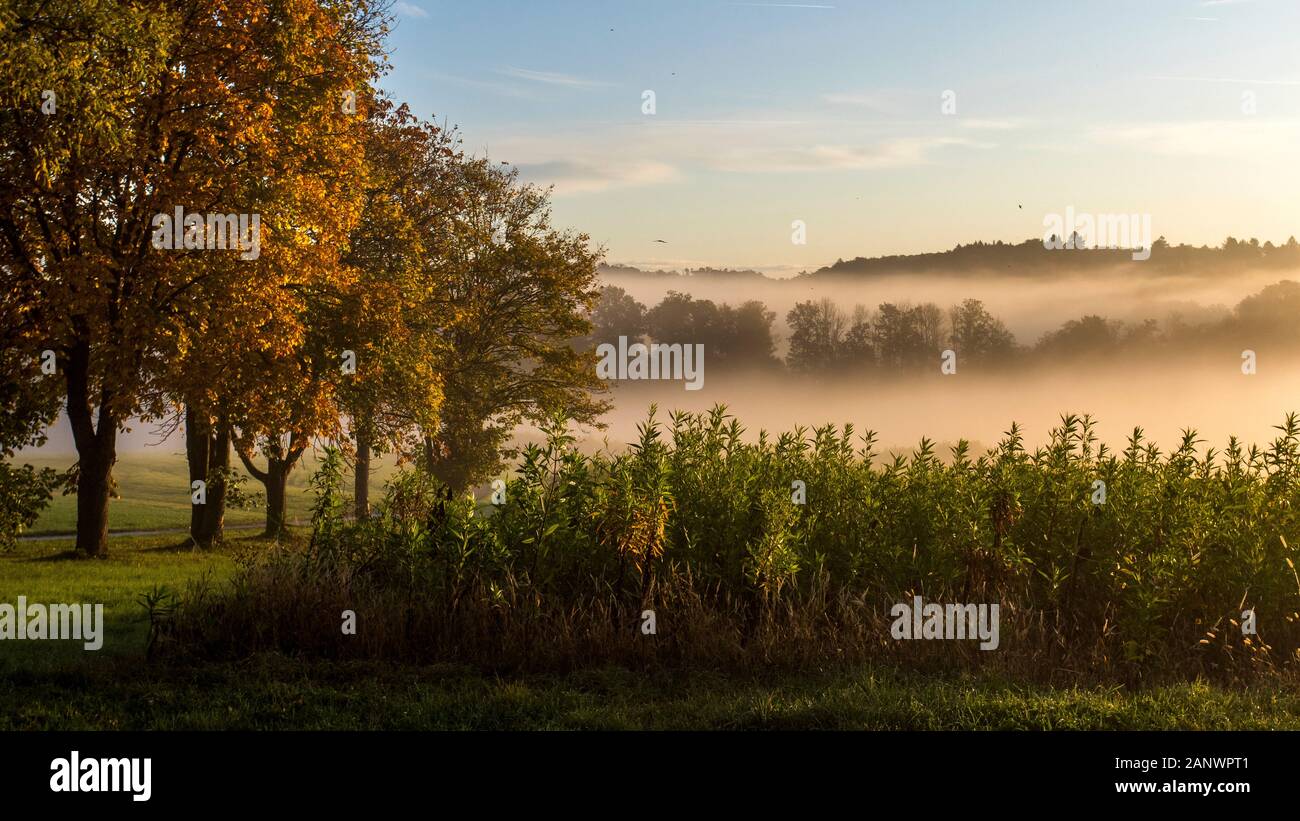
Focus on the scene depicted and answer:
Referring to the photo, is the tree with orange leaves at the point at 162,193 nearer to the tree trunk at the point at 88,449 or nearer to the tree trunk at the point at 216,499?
the tree trunk at the point at 88,449

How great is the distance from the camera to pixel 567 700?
1031 cm

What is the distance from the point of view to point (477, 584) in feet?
41.8

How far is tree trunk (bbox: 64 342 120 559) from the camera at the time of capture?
26828 mm

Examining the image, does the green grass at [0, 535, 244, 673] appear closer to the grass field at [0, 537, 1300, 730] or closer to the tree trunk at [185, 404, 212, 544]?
the tree trunk at [185, 404, 212, 544]

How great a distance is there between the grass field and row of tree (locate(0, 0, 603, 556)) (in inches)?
399

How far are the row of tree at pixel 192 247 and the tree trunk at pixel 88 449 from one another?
45mm

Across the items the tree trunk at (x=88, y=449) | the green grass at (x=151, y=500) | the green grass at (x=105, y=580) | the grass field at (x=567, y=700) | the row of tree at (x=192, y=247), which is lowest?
the green grass at (x=151, y=500)

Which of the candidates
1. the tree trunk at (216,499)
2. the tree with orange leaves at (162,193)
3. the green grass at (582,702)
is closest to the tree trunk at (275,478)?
the tree trunk at (216,499)

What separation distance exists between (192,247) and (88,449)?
617cm

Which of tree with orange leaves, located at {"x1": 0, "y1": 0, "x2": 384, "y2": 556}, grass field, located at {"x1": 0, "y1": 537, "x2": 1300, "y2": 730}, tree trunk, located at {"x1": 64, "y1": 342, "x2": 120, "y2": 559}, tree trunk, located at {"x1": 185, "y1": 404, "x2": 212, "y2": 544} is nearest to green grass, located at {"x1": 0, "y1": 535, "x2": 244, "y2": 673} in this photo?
tree trunk, located at {"x1": 64, "y1": 342, "x2": 120, "y2": 559}

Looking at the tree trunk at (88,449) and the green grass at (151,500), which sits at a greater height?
the tree trunk at (88,449)

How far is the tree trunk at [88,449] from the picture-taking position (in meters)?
26.8

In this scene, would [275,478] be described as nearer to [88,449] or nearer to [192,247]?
[88,449]
